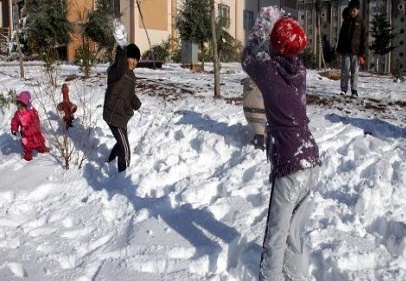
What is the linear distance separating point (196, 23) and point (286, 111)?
46.2 ft

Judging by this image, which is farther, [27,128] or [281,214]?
[27,128]

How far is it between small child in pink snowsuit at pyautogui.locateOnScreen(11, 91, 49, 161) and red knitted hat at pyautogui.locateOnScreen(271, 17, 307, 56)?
14.0 ft

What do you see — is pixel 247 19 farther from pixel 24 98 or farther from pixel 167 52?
pixel 24 98

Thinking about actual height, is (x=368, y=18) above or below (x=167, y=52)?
above

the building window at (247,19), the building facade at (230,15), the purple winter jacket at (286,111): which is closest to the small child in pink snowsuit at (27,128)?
the purple winter jacket at (286,111)

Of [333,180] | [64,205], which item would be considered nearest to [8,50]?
[64,205]

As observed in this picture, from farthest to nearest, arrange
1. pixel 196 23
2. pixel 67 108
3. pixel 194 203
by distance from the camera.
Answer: pixel 196 23 < pixel 67 108 < pixel 194 203

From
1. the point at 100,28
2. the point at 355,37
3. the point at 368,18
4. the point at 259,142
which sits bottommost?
the point at 259,142

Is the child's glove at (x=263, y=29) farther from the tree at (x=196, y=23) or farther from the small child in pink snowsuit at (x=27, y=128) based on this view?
the tree at (x=196, y=23)

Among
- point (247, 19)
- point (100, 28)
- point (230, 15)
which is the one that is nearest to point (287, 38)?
point (100, 28)

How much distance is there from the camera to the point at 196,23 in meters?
16.5

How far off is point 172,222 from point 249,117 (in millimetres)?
1525

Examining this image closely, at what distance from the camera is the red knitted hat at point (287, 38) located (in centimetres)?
288

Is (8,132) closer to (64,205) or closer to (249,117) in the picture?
(64,205)
